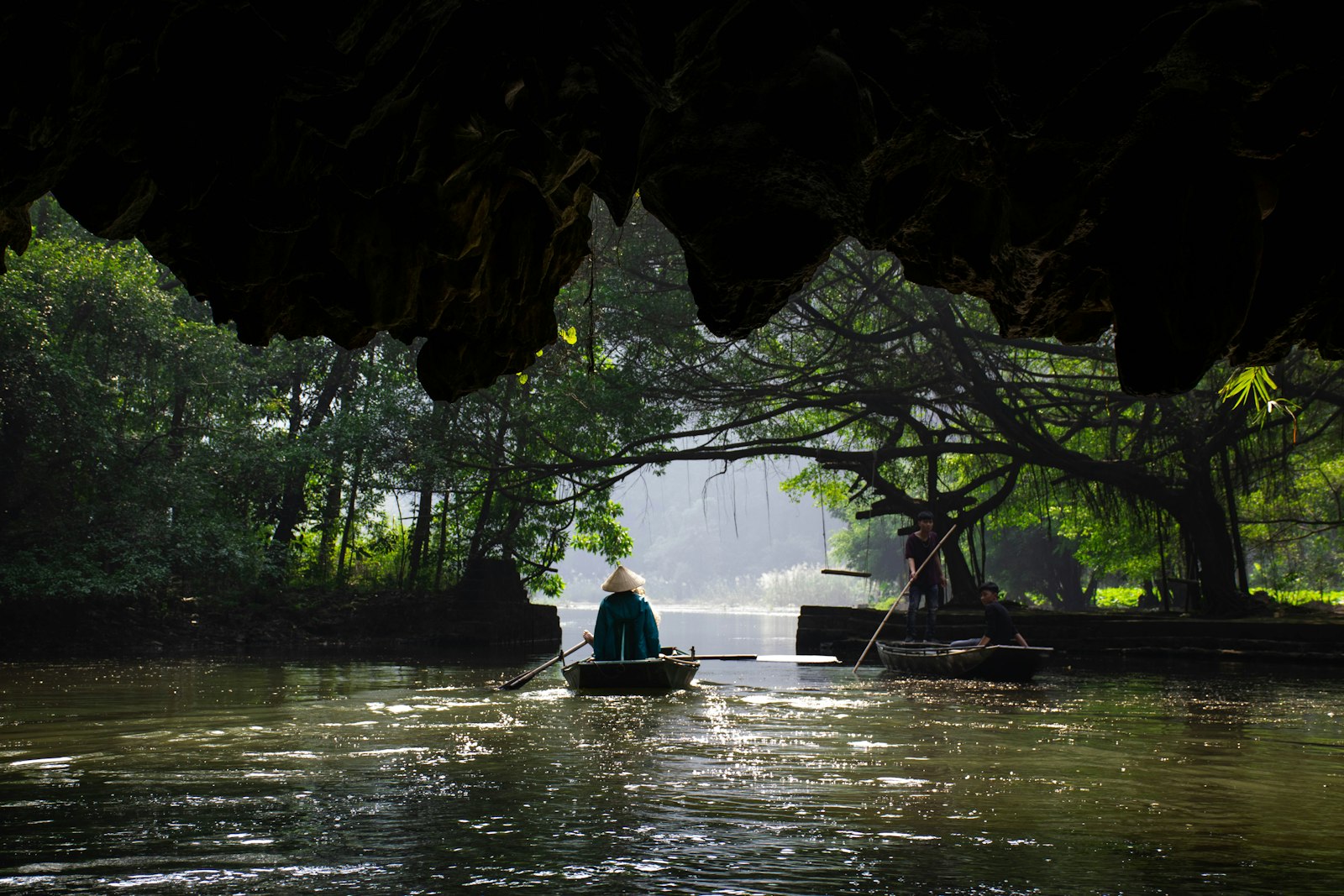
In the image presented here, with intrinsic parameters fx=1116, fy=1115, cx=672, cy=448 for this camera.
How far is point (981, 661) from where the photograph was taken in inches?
588

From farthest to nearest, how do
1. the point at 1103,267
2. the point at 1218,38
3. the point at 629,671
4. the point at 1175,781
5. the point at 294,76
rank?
the point at 629,671, the point at 1175,781, the point at 1103,267, the point at 294,76, the point at 1218,38

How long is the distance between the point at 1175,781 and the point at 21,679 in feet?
42.8

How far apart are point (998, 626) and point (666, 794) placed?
10125 millimetres

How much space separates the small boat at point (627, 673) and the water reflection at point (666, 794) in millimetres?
875

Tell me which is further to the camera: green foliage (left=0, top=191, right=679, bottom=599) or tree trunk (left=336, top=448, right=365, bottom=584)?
tree trunk (left=336, top=448, right=365, bottom=584)

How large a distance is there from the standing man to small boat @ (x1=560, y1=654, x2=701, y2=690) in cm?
633

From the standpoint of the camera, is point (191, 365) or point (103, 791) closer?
point (103, 791)

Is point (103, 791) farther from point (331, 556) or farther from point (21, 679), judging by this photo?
point (331, 556)

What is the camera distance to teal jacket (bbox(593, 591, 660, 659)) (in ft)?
44.1

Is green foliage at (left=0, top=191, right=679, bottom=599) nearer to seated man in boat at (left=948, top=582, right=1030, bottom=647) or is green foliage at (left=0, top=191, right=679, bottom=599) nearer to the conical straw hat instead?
the conical straw hat

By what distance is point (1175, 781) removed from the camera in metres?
7.11

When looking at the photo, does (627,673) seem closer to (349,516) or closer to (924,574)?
(924,574)

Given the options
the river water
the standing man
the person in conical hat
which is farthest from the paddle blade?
the river water

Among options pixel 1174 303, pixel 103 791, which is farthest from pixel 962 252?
pixel 103 791
